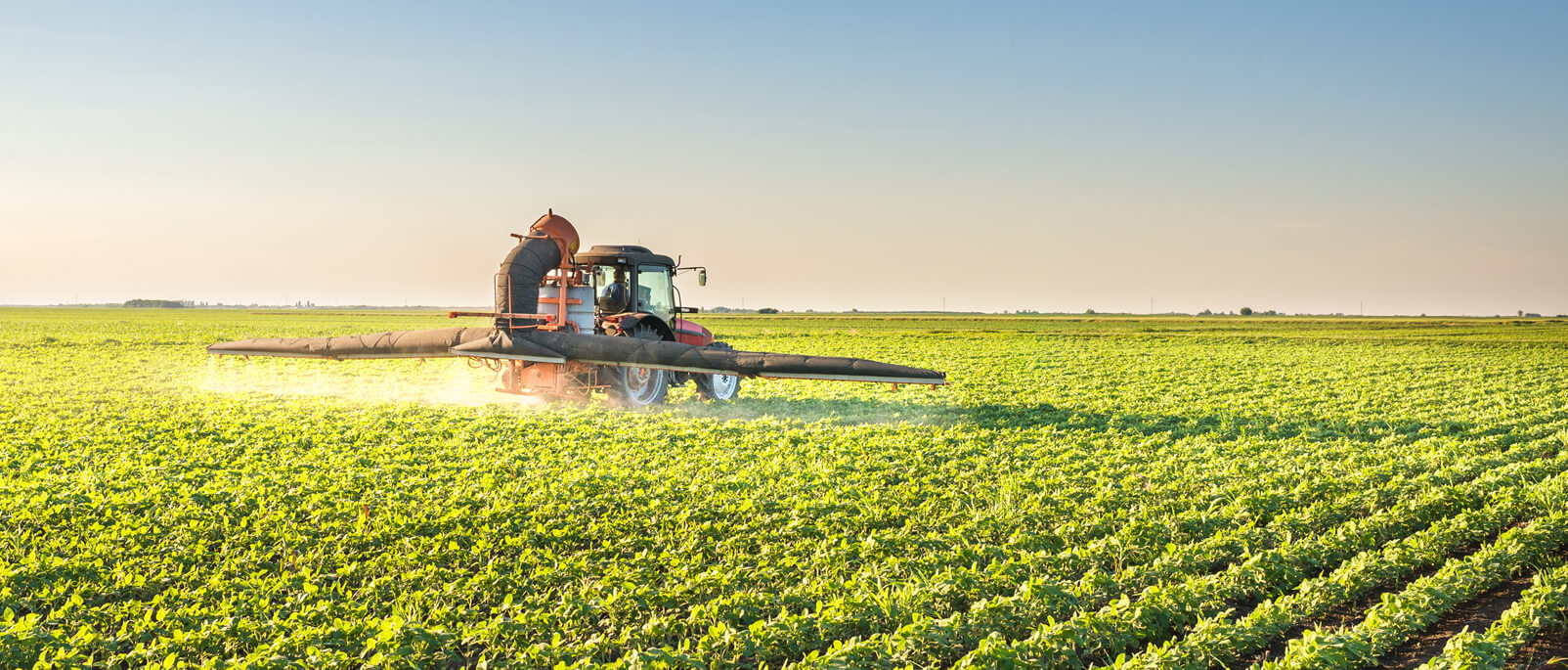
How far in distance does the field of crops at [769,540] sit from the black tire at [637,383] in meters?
1.00

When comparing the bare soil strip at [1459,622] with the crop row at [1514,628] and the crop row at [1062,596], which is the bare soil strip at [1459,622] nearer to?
the crop row at [1514,628]

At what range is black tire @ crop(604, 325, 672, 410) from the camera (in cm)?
1489

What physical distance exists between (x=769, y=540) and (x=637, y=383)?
28.7 feet

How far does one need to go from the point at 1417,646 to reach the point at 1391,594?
533 mm

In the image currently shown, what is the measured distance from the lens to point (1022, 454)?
35.4 ft

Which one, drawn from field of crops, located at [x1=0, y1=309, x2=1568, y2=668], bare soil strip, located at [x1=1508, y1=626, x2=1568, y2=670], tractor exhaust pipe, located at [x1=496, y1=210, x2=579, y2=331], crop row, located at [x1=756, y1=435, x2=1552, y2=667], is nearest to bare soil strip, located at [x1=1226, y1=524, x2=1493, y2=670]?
field of crops, located at [x1=0, y1=309, x2=1568, y2=668]

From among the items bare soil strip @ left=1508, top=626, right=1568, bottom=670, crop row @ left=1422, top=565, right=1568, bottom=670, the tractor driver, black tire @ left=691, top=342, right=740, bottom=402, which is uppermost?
the tractor driver

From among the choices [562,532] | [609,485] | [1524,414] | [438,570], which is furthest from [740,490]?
[1524,414]

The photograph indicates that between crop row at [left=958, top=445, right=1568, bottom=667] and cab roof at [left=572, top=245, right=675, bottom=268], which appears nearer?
crop row at [left=958, top=445, right=1568, bottom=667]

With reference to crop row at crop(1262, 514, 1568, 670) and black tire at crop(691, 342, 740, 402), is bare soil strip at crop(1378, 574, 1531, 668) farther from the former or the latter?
black tire at crop(691, 342, 740, 402)

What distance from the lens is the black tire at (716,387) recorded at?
54.2 feet

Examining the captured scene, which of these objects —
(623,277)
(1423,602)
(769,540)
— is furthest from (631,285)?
(1423,602)

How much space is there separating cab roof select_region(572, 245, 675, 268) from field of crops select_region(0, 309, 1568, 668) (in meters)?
2.95

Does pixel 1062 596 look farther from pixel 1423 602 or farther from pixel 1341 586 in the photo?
pixel 1423 602
